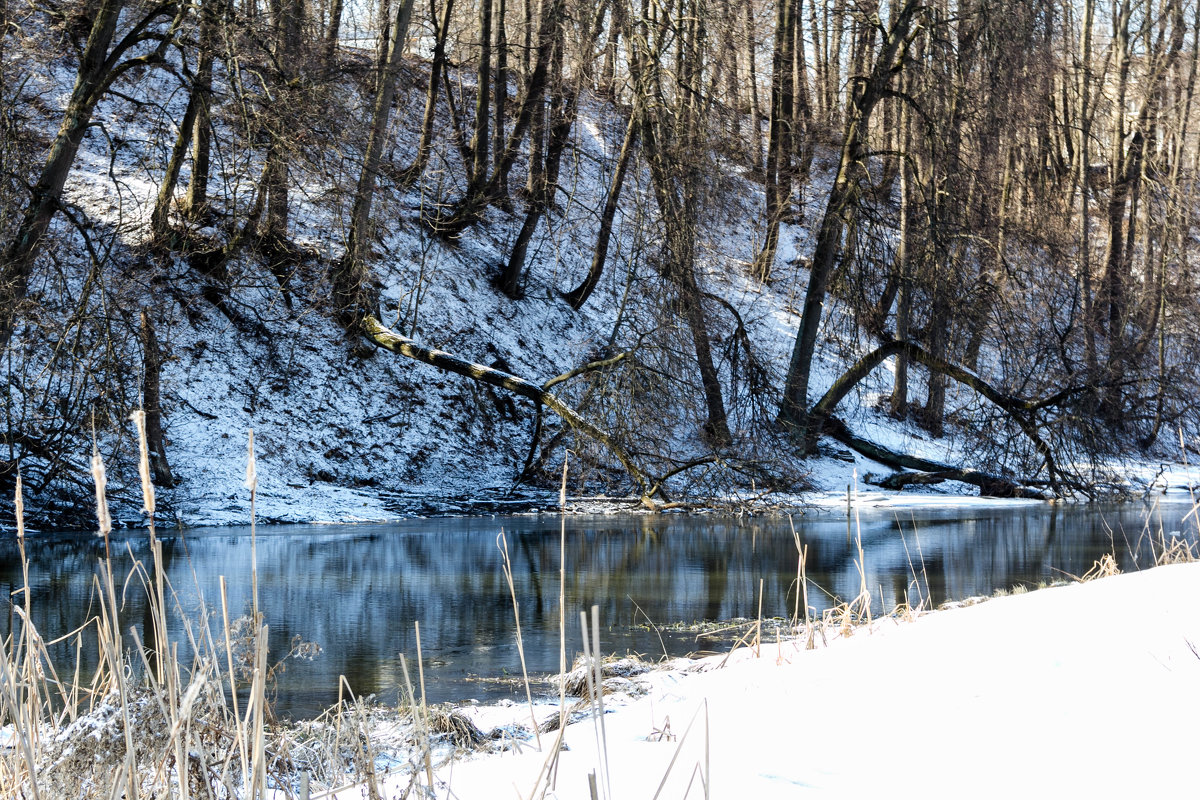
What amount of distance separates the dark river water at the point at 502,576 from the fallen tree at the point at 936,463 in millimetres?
1730

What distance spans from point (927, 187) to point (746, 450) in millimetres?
4168

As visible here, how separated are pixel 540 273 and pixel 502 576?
11226mm

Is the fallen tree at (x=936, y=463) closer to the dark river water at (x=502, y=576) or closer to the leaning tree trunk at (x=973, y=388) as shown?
the leaning tree trunk at (x=973, y=388)

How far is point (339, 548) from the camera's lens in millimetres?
9273

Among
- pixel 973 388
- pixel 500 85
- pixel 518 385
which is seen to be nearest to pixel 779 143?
pixel 500 85

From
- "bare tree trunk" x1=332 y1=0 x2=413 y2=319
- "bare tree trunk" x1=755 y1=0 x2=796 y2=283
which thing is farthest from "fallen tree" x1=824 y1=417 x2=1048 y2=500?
"bare tree trunk" x1=332 y1=0 x2=413 y2=319

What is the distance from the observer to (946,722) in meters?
2.77

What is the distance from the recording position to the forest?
9.78 metres

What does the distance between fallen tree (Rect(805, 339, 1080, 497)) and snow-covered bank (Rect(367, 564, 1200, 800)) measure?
10002 millimetres

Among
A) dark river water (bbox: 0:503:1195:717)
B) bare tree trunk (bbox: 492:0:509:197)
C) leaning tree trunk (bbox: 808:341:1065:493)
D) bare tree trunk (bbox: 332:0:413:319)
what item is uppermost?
bare tree trunk (bbox: 492:0:509:197)

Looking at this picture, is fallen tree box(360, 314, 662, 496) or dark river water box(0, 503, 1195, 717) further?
fallen tree box(360, 314, 662, 496)

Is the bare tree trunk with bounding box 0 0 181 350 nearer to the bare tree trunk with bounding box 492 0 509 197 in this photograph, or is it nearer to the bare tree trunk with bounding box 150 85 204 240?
the bare tree trunk with bounding box 150 85 204 240

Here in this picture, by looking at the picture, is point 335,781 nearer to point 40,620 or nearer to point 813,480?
point 40,620

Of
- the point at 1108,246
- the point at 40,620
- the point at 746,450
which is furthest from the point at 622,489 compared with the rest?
the point at 1108,246
